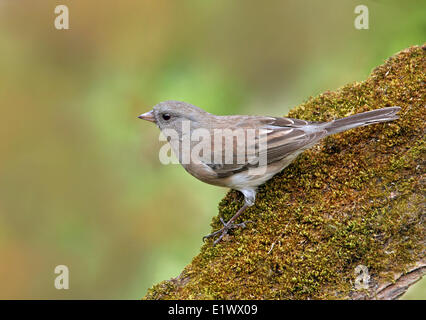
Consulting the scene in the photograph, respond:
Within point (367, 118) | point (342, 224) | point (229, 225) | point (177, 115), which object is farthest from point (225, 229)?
point (367, 118)

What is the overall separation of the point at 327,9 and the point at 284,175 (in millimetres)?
4297

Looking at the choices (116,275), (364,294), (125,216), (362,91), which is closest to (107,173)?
(125,216)

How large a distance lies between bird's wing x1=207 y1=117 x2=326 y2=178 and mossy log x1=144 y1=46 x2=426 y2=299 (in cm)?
21

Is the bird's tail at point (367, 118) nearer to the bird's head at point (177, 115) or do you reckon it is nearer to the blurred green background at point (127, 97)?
the bird's head at point (177, 115)

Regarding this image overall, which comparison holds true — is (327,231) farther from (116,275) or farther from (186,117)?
(116,275)

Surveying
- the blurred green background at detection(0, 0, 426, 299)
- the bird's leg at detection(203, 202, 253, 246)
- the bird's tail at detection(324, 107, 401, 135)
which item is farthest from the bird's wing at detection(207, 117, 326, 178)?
Result: the blurred green background at detection(0, 0, 426, 299)

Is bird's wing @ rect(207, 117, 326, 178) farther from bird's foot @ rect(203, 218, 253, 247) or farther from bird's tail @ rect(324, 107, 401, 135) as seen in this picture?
bird's foot @ rect(203, 218, 253, 247)

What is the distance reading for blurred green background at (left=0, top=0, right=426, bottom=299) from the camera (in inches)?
231

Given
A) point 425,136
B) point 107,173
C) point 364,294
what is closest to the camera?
point 364,294

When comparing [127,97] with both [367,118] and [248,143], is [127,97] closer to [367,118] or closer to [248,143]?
[248,143]

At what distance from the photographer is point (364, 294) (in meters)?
3.06

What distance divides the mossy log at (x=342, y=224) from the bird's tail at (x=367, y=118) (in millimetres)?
108

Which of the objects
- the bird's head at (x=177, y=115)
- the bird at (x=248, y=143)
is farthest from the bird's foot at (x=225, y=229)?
the bird's head at (x=177, y=115)

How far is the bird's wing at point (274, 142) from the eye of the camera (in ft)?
13.0
